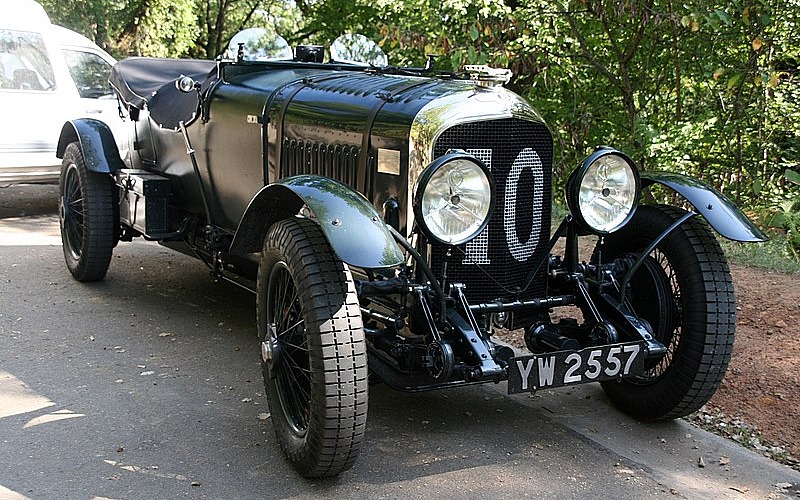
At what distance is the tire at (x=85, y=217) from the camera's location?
21.0 feet

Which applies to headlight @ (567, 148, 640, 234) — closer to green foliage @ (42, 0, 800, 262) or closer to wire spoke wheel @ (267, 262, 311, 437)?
wire spoke wheel @ (267, 262, 311, 437)

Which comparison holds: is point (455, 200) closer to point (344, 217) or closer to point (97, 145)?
point (344, 217)

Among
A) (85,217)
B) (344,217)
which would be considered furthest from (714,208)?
(85,217)

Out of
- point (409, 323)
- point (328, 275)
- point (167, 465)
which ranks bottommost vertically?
point (167, 465)

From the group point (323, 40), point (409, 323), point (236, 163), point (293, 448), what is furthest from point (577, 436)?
point (323, 40)

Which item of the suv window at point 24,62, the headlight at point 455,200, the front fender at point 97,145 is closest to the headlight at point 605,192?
the headlight at point 455,200

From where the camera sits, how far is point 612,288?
4.27 meters

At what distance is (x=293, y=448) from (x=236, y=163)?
224cm

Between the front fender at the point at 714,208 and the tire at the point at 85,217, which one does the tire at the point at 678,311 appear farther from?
the tire at the point at 85,217

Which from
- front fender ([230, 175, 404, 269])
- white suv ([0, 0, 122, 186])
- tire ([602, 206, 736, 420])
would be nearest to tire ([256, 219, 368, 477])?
front fender ([230, 175, 404, 269])

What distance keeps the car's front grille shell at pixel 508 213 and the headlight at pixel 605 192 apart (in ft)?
0.91

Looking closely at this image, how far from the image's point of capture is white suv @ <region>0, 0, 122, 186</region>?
934cm

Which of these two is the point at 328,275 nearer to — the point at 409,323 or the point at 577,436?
the point at 409,323

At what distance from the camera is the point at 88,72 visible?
33.8 feet
